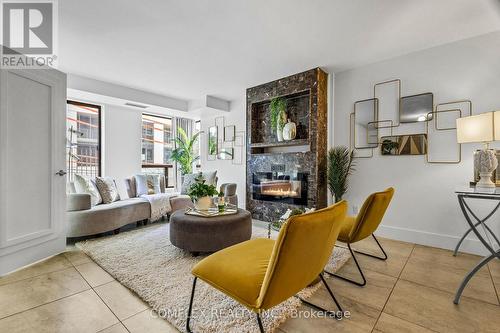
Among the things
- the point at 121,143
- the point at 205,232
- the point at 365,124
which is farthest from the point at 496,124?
the point at 121,143

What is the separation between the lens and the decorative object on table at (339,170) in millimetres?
3568

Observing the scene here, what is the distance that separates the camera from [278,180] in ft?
13.9

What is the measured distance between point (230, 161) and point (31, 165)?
3.54 metres

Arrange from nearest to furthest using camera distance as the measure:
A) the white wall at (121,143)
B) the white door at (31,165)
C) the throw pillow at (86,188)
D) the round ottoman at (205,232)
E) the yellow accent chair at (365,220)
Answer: the yellow accent chair at (365,220) < the white door at (31,165) < the round ottoman at (205,232) < the throw pillow at (86,188) < the white wall at (121,143)

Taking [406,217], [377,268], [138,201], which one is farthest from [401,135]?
[138,201]

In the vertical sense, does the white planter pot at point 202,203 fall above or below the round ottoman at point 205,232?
above

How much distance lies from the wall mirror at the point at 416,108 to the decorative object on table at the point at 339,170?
86cm

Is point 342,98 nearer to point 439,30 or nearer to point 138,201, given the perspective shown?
point 439,30

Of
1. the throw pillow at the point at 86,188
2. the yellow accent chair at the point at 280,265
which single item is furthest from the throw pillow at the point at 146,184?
the yellow accent chair at the point at 280,265

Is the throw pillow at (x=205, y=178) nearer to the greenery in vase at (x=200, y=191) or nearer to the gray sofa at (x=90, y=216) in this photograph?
the gray sofa at (x=90, y=216)

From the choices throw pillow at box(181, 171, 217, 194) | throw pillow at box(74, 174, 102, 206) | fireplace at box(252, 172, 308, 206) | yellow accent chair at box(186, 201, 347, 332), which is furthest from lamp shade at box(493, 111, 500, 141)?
throw pillow at box(74, 174, 102, 206)

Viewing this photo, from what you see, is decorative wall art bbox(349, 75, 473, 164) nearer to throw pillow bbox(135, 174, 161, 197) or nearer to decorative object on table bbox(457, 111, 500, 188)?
decorative object on table bbox(457, 111, 500, 188)

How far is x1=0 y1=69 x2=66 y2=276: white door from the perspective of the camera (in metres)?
2.21

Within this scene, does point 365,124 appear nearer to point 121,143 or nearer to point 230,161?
point 230,161
